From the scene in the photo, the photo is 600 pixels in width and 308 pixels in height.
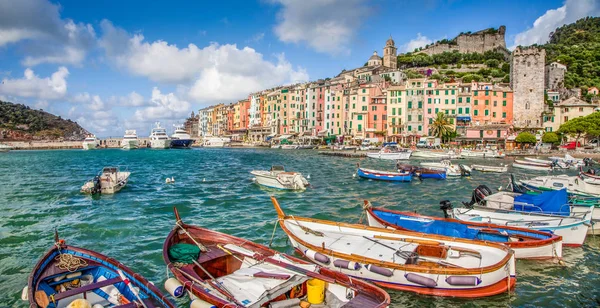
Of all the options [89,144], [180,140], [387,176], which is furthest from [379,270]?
[89,144]

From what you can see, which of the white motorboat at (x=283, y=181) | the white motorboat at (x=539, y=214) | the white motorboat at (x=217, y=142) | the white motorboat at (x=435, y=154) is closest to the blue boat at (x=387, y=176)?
the white motorboat at (x=283, y=181)

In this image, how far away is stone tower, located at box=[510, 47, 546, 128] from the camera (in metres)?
78.9

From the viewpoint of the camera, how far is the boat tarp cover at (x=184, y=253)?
32.7ft

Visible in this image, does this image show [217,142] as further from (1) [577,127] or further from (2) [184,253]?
(2) [184,253]

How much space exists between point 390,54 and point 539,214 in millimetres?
112185

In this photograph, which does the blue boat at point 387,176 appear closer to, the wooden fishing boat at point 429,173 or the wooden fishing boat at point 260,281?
the wooden fishing boat at point 429,173

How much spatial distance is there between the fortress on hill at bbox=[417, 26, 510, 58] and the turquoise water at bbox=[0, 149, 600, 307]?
332 ft

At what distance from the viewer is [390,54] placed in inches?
4707

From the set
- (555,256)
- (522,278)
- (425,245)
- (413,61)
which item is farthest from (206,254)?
(413,61)

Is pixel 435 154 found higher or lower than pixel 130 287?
higher

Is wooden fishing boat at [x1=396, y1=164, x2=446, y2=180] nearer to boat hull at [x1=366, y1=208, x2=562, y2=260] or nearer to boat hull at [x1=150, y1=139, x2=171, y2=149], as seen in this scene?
boat hull at [x1=366, y1=208, x2=562, y2=260]

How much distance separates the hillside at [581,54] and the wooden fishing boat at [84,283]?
111m

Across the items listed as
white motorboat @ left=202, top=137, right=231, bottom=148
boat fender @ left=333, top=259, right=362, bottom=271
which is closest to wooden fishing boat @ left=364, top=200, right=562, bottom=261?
boat fender @ left=333, top=259, right=362, bottom=271

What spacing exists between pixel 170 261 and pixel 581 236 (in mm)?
14877
